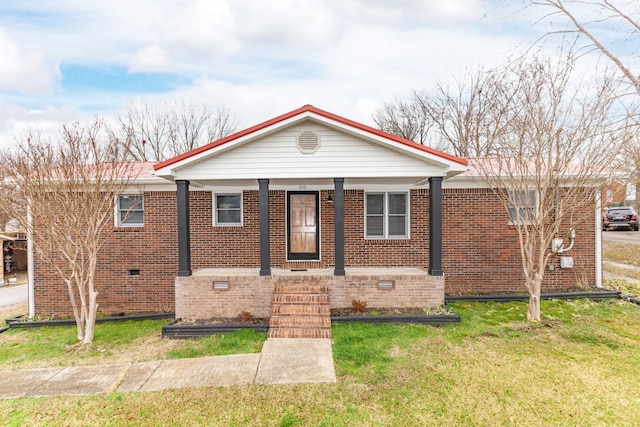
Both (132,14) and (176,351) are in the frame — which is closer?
(176,351)

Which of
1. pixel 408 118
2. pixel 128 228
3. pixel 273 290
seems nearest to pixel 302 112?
pixel 273 290

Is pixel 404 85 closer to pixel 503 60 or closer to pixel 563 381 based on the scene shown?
pixel 503 60

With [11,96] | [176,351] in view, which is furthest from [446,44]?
[11,96]

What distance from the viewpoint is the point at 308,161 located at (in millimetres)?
7188

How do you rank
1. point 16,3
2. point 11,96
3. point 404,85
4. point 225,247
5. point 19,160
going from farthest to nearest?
point 404,85
point 11,96
point 16,3
point 225,247
point 19,160

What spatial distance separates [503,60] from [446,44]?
6.77m

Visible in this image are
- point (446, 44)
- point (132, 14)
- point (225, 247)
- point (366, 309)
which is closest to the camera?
point (366, 309)

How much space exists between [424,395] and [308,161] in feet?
15.9

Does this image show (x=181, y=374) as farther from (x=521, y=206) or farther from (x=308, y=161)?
(x=521, y=206)

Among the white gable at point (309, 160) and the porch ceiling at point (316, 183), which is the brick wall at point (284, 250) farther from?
the white gable at point (309, 160)

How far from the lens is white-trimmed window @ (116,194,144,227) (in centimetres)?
907

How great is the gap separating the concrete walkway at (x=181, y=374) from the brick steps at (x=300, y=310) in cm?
59

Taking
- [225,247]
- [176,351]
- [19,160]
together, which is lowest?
[176,351]

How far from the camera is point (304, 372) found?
4.69m
